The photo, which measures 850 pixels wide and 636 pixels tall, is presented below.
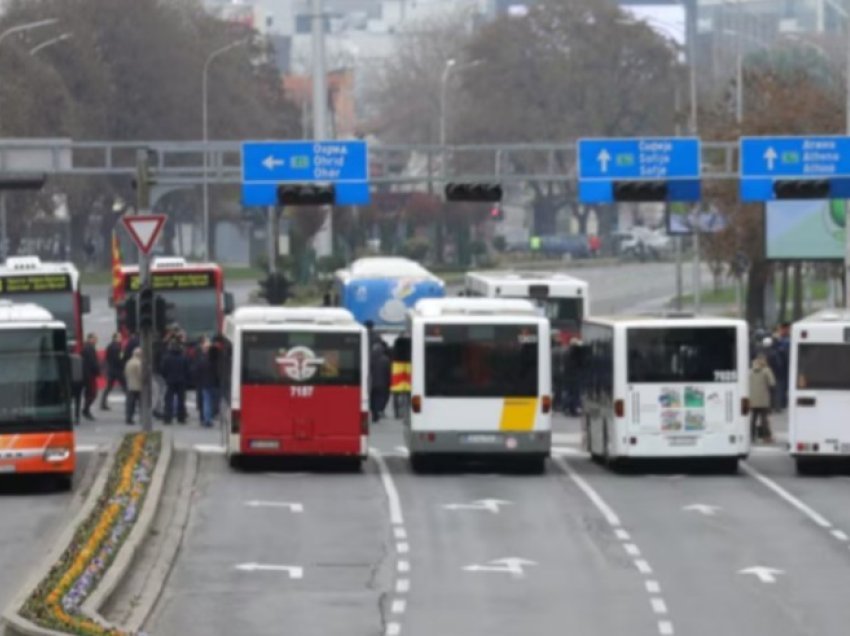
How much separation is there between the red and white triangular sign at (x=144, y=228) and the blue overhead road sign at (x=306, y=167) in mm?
12508

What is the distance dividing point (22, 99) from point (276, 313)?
5512cm

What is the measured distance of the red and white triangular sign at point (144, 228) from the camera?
39188 millimetres

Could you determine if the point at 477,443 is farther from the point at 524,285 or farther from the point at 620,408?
the point at 524,285

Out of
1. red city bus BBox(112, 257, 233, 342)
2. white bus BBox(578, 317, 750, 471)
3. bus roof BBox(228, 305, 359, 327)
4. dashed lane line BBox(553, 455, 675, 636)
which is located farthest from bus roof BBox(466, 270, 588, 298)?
white bus BBox(578, 317, 750, 471)

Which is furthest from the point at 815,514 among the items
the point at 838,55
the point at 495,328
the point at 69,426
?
the point at 838,55

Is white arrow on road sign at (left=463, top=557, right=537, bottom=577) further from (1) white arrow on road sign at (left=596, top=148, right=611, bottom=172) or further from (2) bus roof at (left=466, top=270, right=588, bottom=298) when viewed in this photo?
(2) bus roof at (left=466, top=270, right=588, bottom=298)

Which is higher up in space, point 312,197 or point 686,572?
point 312,197

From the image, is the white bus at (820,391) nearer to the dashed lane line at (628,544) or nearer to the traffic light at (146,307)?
the dashed lane line at (628,544)

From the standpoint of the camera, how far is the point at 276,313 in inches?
1475

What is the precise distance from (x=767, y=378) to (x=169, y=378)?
35.2ft

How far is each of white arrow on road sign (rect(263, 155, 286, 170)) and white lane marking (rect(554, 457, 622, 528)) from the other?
1404 cm

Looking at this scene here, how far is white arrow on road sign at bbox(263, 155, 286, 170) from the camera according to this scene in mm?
52656

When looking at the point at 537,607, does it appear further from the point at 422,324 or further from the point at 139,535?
the point at 422,324

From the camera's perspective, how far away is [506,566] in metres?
27.1
